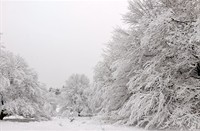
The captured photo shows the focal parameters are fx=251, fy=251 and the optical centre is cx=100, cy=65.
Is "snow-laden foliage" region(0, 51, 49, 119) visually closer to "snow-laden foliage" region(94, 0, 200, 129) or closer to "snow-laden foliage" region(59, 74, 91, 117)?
"snow-laden foliage" region(94, 0, 200, 129)

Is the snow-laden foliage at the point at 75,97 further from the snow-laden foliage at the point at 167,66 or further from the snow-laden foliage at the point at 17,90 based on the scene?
the snow-laden foliage at the point at 167,66

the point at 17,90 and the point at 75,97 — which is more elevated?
the point at 75,97

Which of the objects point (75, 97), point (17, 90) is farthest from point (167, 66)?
point (75, 97)

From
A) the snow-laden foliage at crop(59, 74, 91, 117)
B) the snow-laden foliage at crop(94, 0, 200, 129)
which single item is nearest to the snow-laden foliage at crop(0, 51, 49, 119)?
the snow-laden foliage at crop(94, 0, 200, 129)

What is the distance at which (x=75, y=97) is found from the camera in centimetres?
4281

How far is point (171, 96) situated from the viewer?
10953 mm

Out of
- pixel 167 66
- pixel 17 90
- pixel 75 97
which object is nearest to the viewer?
pixel 167 66

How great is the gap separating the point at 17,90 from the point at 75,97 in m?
25.8

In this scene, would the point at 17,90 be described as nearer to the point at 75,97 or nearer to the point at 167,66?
the point at 167,66

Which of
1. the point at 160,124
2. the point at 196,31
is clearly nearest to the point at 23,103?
the point at 160,124

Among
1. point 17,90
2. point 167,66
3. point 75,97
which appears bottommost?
point 17,90

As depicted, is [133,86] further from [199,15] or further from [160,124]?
[199,15]

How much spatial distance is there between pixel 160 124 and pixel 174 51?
342 cm

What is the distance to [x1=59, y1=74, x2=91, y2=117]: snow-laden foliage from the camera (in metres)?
41.4
